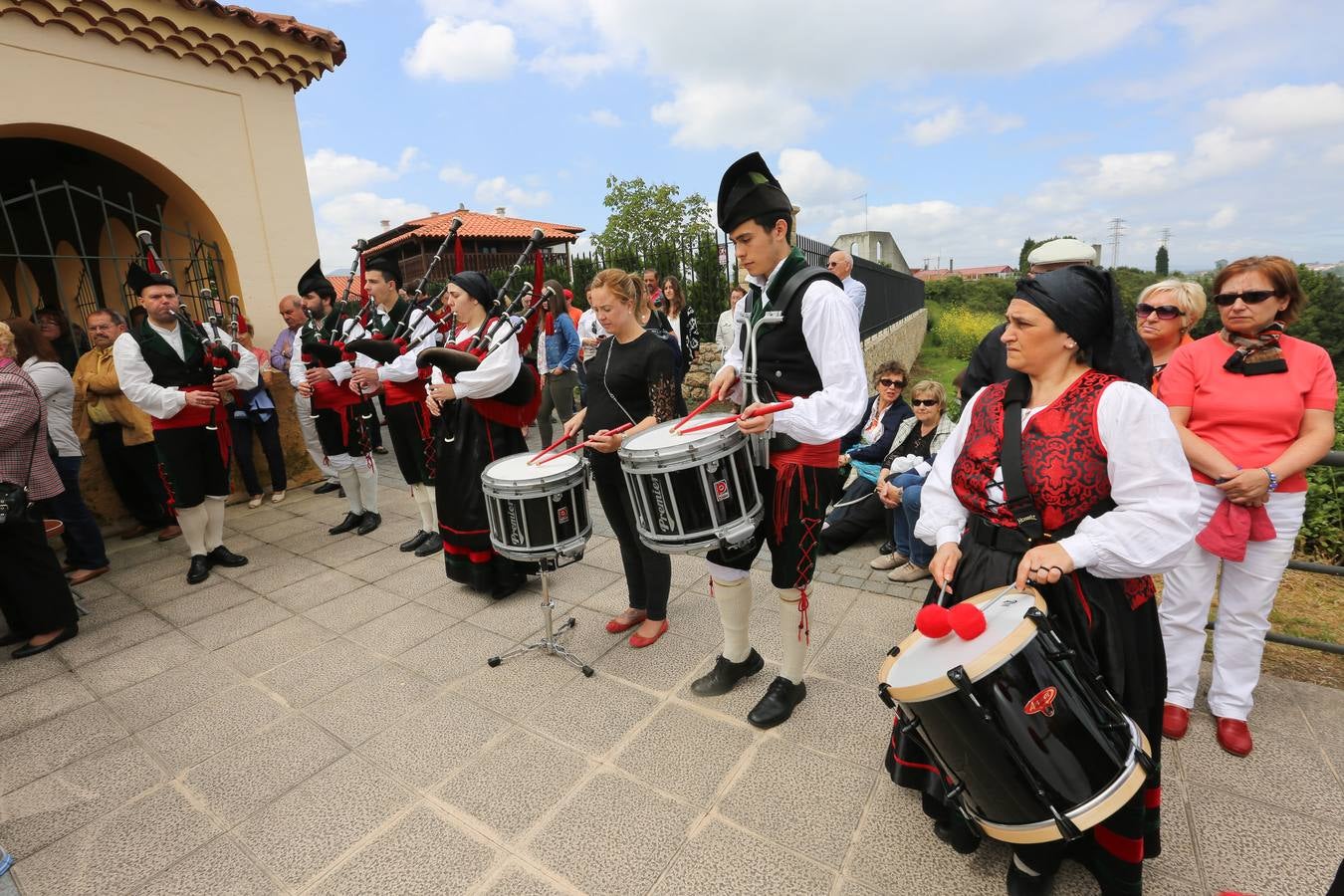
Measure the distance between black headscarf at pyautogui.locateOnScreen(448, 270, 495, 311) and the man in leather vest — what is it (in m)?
2.15

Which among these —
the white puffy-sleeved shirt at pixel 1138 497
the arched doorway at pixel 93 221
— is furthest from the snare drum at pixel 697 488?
the arched doorway at pixel 93 221

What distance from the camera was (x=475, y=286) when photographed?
399 cm

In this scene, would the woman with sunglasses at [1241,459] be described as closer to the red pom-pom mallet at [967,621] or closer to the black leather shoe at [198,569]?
the red pom-pom mallet at [967,621]

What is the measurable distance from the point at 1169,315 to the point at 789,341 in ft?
6.41

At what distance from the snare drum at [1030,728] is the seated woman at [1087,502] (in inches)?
5.2

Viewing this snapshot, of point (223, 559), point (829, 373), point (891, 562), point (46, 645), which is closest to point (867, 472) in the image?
point (891, 562)

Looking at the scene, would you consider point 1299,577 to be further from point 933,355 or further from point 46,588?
point 933,355

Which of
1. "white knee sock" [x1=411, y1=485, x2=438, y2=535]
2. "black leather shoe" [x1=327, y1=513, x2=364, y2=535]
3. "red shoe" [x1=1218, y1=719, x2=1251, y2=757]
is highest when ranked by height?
"white knee sock" [x1=411, y1=485, x2=438, y2=535]

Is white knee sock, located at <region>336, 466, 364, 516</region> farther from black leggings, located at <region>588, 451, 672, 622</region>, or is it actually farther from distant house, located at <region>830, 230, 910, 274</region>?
distant house, located at <region>830, 230, 910, 274</region>

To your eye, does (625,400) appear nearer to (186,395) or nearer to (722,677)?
(722,677)

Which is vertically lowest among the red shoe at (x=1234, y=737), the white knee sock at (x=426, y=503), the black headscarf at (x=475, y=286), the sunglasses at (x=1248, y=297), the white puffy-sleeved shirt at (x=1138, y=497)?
the red shoe at (x=1234, y=737)

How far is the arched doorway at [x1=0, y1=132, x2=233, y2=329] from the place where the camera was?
6.18 meters

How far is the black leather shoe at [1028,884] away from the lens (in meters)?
1.88

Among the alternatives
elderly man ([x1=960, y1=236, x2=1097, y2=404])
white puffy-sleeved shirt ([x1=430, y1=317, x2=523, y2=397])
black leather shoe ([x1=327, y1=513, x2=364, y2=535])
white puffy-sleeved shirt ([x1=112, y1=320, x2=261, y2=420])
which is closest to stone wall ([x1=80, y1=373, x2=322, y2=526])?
black leather shoe ([x1=327, y1=513, x2=364, y2=535])
